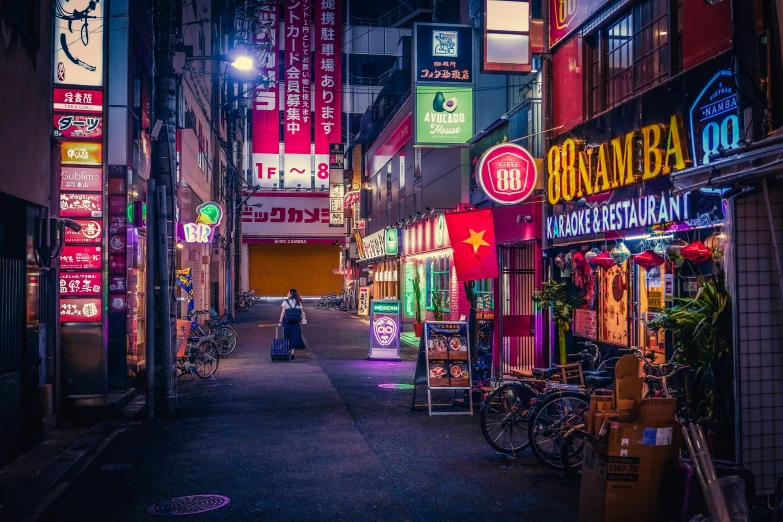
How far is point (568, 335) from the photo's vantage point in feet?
46.8

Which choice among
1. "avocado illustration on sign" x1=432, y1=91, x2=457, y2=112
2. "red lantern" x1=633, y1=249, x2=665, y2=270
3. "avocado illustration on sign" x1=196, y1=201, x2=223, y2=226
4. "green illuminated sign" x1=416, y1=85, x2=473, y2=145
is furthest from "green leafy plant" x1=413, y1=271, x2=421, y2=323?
"red lantern" x1=633, y1=249, x2=665, y2=270

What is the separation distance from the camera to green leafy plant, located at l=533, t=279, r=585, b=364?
1348 cm

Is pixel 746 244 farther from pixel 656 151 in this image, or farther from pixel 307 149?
pixel 307 149

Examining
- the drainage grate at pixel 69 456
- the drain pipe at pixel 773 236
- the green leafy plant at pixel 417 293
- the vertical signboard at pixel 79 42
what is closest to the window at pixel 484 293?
the green leafy plant at pixel 417 293

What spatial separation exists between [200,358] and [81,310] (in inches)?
180

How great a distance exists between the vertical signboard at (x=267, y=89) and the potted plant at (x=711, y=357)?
30924 mm

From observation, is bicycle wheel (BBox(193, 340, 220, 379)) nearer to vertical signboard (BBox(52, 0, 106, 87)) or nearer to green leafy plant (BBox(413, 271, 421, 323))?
vertical signboard (BBox(52, 0, 106, 87))

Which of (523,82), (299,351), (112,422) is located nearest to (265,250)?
(299,351)

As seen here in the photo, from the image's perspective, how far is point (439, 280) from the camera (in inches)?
1040

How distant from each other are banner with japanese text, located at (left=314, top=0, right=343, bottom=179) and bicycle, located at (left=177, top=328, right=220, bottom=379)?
88.0 ft

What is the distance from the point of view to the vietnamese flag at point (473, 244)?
13.9 meters

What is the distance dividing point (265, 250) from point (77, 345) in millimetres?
55991

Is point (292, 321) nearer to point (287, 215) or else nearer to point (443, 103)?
point (443, 103)

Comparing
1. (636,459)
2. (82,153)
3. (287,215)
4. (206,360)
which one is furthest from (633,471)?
(287,215)
